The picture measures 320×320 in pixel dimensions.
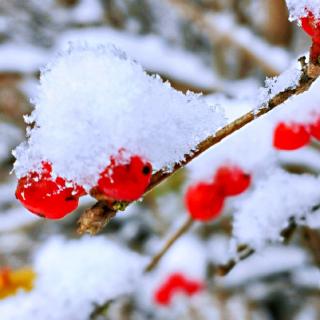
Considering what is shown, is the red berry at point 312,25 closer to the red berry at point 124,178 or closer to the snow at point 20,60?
the red berry at point 124,178

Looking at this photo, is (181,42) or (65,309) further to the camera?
(181,42)

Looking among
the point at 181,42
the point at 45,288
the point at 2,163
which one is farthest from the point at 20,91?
the point at 45,288

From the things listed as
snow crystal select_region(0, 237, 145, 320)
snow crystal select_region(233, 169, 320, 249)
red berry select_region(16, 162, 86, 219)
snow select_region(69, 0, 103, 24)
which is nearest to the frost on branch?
snow crystal select_region(233, 169, 320, 249)

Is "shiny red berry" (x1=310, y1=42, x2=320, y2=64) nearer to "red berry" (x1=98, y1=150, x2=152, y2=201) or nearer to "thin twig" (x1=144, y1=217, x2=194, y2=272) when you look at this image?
"red berry" (x1=98, y1=150, x2=152, y2=201)

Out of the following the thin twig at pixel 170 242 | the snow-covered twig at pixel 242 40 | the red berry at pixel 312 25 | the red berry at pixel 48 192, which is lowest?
the snow-covered twig at pixel 242 40

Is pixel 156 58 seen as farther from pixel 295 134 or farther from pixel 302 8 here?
pixel 302 8

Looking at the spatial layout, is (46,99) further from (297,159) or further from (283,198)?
(297,159)

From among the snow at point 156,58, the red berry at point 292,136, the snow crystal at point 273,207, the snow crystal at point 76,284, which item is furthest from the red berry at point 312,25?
the snow at point 156,58
